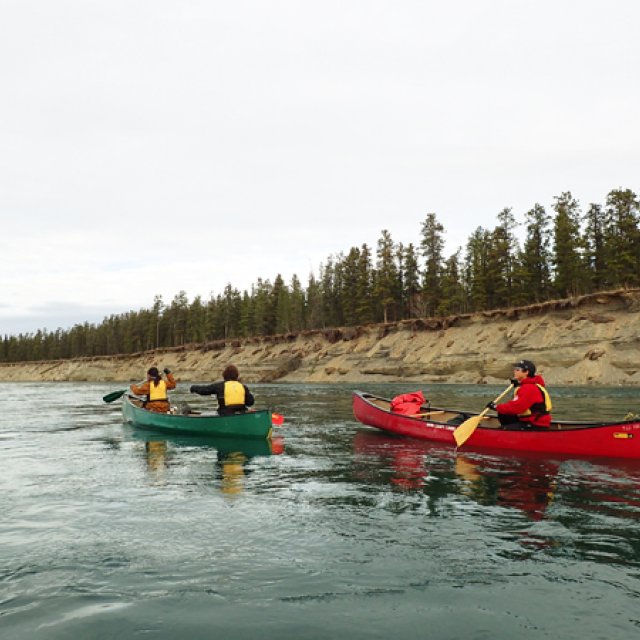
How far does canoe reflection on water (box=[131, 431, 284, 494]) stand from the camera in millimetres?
10869

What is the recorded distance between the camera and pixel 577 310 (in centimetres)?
4691

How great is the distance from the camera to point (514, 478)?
10664 millimetres

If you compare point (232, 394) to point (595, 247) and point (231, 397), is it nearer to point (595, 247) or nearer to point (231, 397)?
point (231, 397)

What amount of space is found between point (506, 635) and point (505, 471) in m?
7.24

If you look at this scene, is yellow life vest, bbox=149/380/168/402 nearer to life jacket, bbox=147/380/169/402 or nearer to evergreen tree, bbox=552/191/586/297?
life jacket, bbox=147/380/169/402

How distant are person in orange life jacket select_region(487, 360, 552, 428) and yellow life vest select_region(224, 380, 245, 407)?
23.3ft

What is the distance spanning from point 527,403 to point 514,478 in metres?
2.86

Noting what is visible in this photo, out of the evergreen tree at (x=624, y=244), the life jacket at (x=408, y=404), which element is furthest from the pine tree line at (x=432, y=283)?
the life jacket at (x=408, y=404)

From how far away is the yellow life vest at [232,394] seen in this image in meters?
15.6

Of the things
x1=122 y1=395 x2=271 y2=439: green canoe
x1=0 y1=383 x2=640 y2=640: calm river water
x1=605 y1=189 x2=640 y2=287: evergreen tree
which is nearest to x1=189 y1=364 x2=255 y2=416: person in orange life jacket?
x1=122 y1=395 x2=271 y2=439: green canoe

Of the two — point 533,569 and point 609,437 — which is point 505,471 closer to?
point 609,437

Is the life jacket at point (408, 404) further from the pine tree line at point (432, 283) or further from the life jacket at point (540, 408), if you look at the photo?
the pine tree line at point (432, 283)

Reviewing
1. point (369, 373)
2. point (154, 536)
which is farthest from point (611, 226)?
point (154, 536)

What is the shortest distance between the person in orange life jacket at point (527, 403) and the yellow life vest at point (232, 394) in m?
7.10
